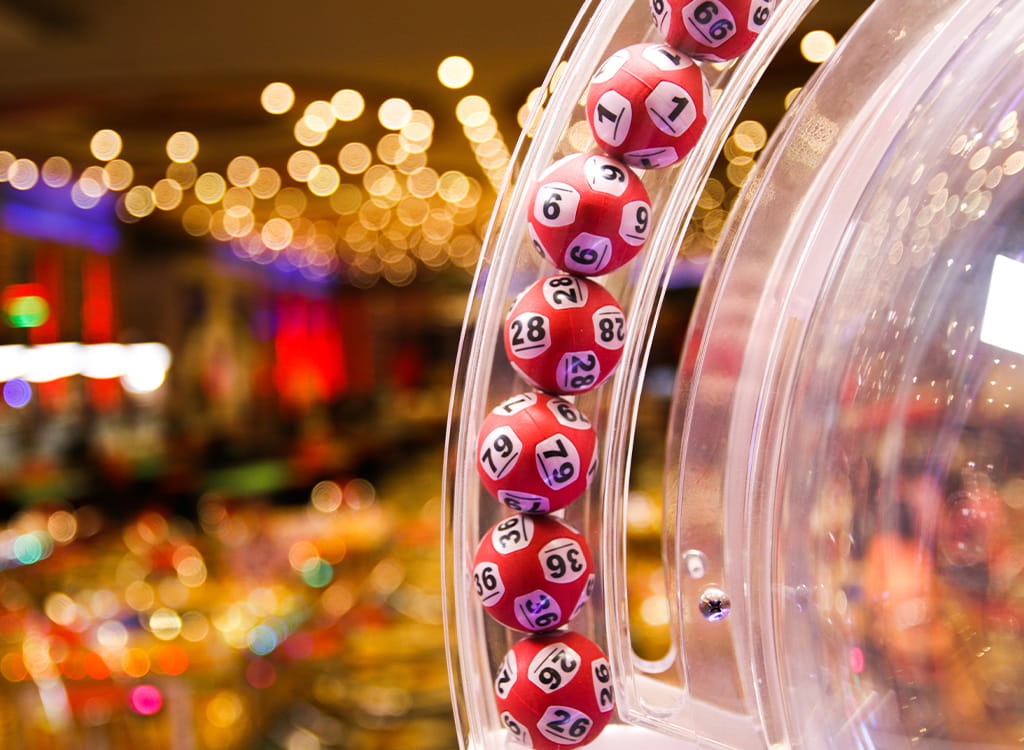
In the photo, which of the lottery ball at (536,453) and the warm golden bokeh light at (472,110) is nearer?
the lottery ball at (536,453)

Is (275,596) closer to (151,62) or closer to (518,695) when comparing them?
(151,62)

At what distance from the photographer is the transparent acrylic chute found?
0.76m

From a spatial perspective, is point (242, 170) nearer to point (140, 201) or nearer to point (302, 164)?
point (302, 164)

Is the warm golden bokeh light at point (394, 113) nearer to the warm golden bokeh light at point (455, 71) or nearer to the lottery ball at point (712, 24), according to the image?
the warm golden bokeh light at point (455, 71)

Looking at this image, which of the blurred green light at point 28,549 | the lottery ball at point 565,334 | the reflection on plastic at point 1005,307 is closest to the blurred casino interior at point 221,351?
the blurred green light at point 28,549

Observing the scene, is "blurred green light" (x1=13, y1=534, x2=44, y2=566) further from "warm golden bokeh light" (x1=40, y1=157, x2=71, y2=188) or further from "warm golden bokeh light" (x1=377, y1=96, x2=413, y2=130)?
"warm golden bokeh light" (x1=377, y1=96, x2=413, y2=130)

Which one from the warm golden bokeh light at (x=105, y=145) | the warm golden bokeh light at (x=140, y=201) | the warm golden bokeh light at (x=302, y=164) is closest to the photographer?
the warm golden bokeh light at (x=105, y=145)

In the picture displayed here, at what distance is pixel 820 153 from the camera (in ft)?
2.73

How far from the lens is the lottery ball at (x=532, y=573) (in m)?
0.82

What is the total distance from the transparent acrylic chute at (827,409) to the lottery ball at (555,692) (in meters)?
0.05

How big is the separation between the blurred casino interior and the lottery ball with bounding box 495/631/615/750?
40 cm

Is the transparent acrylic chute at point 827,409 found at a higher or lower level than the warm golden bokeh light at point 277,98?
lower

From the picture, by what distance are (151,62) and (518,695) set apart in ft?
12.7

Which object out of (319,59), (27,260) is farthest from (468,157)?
(27,260)
